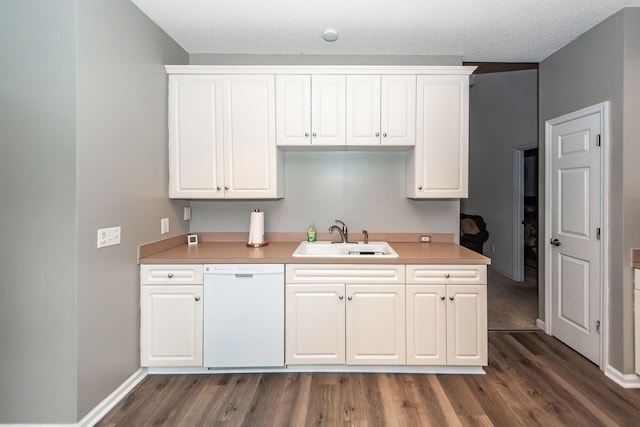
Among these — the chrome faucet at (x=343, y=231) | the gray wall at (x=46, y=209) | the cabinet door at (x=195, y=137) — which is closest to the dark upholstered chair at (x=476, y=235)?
the chrome faucet at (x=343, y=231)

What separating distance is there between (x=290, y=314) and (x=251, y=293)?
1.02 ft

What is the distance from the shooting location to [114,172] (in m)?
2.02

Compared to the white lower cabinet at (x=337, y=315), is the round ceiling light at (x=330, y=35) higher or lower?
higher

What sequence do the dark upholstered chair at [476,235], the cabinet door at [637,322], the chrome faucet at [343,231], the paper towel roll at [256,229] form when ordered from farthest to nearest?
the dark upholstered chair at [476,235], the chrome faucet at [343,231], the paper towel roll at [256,229], the cabinet door at [637,322]

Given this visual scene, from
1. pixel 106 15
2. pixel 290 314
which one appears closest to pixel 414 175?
pixel 290 314

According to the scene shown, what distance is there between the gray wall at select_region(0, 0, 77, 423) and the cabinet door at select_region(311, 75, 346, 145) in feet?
5.08

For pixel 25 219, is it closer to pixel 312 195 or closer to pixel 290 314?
pixel 290 314

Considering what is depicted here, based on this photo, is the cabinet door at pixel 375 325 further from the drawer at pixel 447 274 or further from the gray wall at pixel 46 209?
the gray wall at pixel 46 209

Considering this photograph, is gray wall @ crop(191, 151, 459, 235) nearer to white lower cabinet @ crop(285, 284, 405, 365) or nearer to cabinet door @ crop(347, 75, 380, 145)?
cabinet door @ crop(347, 75, 380, 145)

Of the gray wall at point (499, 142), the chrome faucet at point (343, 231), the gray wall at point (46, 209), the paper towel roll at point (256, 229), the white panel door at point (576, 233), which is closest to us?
the gray wall at point (46, 209)

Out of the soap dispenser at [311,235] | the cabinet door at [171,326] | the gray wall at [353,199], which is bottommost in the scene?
the cabinet door at [171,326]

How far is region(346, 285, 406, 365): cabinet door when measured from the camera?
2297 millimetres

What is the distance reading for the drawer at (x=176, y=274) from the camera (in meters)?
2.29

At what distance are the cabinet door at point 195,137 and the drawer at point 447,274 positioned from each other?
163cm
